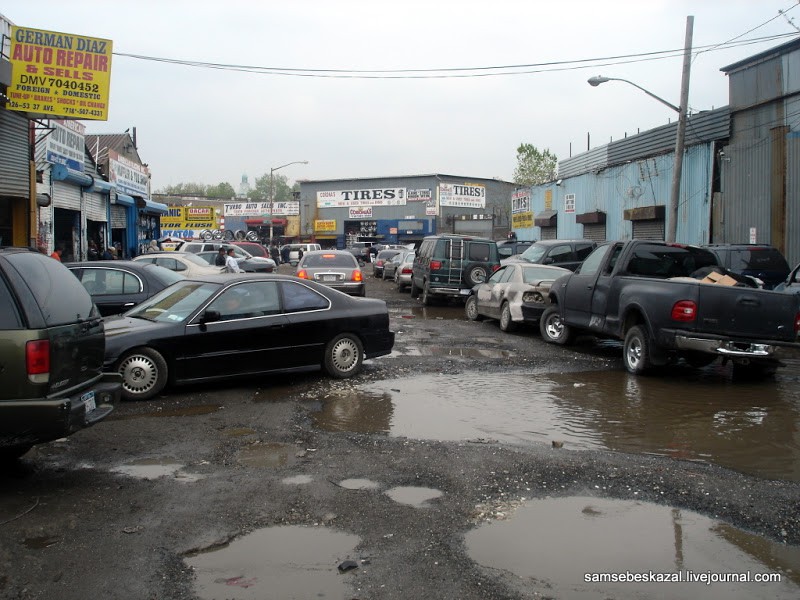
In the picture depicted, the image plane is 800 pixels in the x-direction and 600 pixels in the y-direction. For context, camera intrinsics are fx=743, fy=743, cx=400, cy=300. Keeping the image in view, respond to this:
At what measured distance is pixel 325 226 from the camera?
74.9 m

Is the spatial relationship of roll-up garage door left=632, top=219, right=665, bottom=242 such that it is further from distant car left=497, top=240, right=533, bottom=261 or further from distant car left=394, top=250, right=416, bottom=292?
distant car left=394, top=250, right=416, bottom=292

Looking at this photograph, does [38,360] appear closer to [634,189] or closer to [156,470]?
[156,470]

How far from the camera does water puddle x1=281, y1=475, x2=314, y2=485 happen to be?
5.64 m

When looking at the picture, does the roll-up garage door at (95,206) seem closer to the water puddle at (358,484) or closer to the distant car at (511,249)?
the distant car at (511,249)

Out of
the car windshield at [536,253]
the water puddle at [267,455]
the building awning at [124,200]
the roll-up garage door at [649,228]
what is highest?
the building awning at [124,200]

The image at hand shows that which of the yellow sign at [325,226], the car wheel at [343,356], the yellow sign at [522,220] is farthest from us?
the yellow sign at [325,226]

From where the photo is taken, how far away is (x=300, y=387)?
937cm

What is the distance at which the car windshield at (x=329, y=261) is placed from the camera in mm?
21391

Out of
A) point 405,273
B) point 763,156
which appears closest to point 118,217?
point 405,273

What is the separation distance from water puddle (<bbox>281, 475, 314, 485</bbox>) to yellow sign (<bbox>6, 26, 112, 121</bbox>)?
1434 cm

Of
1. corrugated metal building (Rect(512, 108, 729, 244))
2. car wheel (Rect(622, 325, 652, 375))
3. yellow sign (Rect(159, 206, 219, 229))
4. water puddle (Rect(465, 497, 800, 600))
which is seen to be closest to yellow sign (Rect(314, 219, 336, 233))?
yellow sign (Rect(159, 206, 219, 229))

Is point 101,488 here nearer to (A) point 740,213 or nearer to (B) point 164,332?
(B) point 164,332

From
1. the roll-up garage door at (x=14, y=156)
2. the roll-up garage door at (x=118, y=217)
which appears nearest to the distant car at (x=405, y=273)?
the roll-up garage door at (x=14, y=156)

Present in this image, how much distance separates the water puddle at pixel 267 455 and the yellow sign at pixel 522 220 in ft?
114
